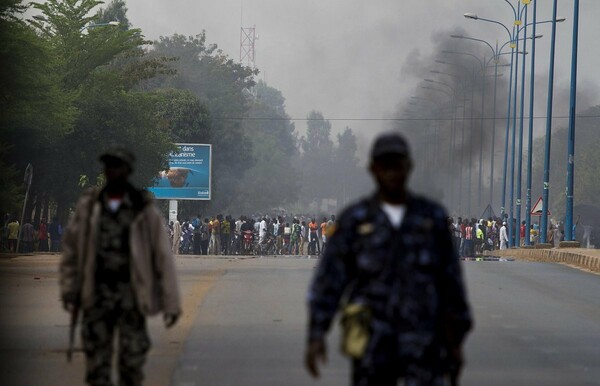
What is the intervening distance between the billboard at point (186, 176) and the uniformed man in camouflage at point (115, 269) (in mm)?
58639

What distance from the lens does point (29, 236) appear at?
51.0 meters

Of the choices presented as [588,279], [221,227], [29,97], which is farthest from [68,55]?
[588,279]

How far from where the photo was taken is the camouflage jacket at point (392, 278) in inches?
268

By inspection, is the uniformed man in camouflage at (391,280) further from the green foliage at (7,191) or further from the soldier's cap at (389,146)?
the green foliage at (7,191)

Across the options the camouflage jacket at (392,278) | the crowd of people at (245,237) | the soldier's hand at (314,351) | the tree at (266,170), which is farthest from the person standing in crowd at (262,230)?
the tree at (266,170)

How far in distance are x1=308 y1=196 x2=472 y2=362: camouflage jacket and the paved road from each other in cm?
518

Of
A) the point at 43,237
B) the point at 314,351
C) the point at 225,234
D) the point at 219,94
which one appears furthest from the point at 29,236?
the point at 219,94

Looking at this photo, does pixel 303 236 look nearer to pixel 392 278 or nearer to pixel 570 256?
pixel 570 256

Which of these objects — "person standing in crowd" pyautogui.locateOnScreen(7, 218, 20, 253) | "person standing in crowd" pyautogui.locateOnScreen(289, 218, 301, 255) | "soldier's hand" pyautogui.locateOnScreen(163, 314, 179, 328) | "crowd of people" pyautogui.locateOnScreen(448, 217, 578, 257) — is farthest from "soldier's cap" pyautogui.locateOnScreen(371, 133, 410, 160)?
"person standing in crowd" pyautogui.locateOnScreen(289, 218, 301, 255)

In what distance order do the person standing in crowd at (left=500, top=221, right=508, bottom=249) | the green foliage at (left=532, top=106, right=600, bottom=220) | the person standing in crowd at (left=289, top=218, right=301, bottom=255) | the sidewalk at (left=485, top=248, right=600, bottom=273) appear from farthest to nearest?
1. the green foliage at (left=532, top=106, right=600, bottom=220)
2. the person standing in crowd at (left=289, top=218, right=301, bottom=255)
3. the person standing in crowd at (left=500, top=221, right=508, bottom=249)
4. the sidewalk at (left=485, top=248, right=600, bottom=273)

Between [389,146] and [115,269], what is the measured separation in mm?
2505

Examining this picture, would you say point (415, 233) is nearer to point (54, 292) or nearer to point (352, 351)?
point (352, 351)

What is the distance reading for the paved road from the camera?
41.7ft

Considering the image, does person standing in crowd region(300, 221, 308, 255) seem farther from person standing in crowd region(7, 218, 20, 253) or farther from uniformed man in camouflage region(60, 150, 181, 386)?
uniformed man in camouflage region(60, 150, 181, 386)
